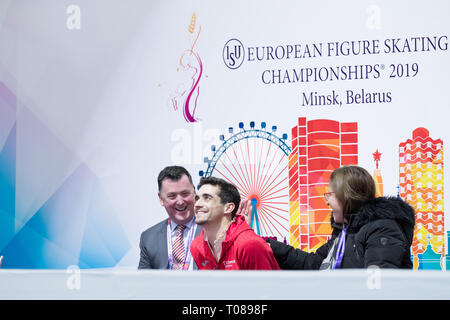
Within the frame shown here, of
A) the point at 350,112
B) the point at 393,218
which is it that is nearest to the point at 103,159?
the point at 350,112

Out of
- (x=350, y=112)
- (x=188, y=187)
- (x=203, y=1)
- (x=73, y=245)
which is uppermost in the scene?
(x=203, y=1)

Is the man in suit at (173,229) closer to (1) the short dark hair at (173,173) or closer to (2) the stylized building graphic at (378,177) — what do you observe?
(1) the short dark hair at (173,173)

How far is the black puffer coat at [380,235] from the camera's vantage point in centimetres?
235

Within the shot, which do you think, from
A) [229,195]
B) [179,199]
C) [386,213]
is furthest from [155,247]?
[386,213]

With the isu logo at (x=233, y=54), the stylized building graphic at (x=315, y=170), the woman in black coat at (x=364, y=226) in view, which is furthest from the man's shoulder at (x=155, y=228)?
the woman in black coat at (x=364, y=226)

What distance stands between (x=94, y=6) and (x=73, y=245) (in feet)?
5.54

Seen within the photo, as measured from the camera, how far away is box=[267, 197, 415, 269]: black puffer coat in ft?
7.70

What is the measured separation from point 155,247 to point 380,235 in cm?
175

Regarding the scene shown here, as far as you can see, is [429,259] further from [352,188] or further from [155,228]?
[155,228]

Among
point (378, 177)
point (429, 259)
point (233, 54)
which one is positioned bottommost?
point (429, 259)

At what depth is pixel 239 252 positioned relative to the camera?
104 inches

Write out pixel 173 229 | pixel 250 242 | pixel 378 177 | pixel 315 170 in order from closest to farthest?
pixel 250 242, pixel 378 177, pixel 315 170, pixel 173 229

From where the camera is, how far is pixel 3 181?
441 cm

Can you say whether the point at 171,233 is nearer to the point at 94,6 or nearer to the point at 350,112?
the point at 350,112
